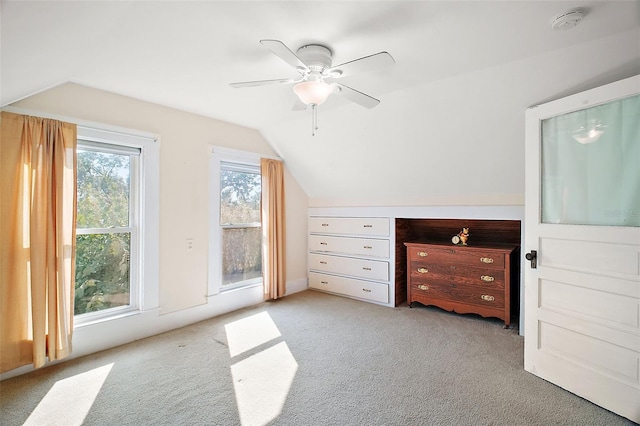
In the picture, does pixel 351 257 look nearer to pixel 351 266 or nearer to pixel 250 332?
pixel 351 266

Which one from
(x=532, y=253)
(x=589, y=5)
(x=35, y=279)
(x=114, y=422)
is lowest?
(x=114, y=422)

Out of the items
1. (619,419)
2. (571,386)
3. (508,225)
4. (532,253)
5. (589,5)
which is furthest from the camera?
(508,225)

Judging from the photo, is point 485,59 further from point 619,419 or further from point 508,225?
point 619,419

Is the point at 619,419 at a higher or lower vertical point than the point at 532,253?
lower

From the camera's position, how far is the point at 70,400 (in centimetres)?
204

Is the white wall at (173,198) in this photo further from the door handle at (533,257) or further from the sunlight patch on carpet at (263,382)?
the door handle at (533,257)

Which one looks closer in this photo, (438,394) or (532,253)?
(438,394)

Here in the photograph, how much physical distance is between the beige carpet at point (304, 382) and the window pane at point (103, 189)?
3.89ft

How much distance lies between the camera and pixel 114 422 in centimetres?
184

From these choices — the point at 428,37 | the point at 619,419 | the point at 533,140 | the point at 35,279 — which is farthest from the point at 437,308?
the point at 35,279

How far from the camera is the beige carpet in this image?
188 centimetres

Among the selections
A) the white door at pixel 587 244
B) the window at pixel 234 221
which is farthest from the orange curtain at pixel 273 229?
the white door at pixel 587 244

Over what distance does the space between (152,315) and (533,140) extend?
3681 mm

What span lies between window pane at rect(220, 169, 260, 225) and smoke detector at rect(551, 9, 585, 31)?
3301mm
